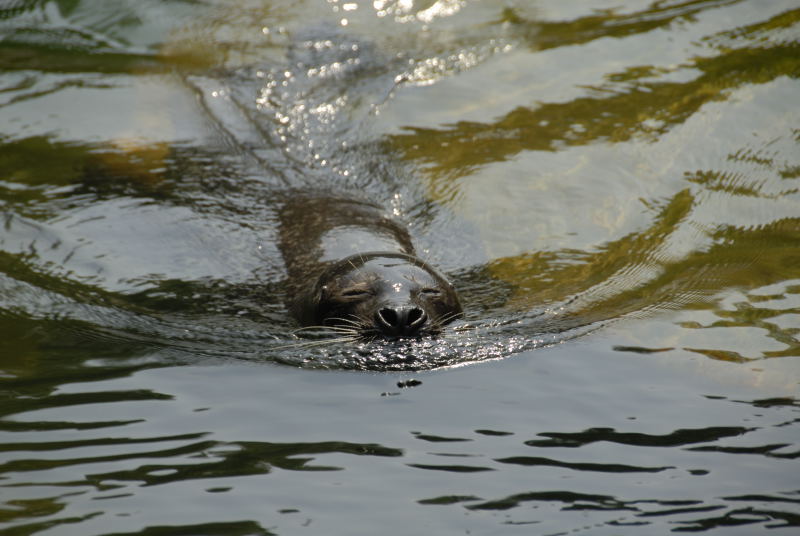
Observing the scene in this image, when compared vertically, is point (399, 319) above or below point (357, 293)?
below

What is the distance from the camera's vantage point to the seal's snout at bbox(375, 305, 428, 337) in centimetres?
531

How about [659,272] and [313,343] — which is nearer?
[313,343]

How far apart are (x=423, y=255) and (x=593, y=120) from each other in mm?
2759

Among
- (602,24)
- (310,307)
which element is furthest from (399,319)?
(602,24)

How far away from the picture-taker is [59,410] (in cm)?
460

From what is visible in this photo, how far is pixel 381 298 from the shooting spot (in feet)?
18.1

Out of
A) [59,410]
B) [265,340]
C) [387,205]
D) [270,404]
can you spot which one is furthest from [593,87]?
[59,410]

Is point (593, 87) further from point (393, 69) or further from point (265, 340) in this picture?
point (265, 340)

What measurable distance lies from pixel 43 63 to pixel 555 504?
26.4 ft

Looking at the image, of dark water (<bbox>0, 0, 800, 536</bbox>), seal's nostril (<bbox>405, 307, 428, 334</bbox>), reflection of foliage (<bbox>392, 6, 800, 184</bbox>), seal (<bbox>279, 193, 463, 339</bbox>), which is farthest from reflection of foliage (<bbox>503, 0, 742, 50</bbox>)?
seal's nostril (<bbox>405, 307, 428, 334</bbox>)

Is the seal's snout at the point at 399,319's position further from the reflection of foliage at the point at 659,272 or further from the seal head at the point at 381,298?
the reflection of foliage at the point at 659,272

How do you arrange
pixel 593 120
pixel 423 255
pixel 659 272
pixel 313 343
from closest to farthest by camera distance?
1. pixel 313 343
2. pixel 659 272
3. pixel 423 255
4. pixel 593 120

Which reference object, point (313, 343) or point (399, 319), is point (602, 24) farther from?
point (313, 343)

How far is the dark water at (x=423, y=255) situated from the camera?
13.3ft
